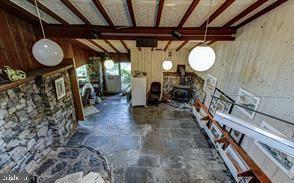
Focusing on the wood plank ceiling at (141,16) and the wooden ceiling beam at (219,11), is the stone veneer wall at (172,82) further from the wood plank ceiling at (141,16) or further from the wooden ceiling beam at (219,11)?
the wooden ceiling beam at (219,11)

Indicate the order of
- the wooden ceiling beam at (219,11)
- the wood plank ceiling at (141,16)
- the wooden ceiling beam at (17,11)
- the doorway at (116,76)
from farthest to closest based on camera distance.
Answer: the doorway at (116,76) → the wooden ceiling beam at (17,11) → the wood plank ceiling at (141,16) → the wooden ceiling beam at (219,11)

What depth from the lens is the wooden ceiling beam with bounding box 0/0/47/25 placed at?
2.20 meters

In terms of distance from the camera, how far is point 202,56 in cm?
180

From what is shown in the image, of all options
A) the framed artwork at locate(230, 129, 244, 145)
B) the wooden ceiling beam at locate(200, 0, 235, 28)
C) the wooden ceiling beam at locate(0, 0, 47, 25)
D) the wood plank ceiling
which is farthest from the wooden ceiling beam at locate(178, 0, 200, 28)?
the wooden ceiling beam at locate(0, 0, 47, 25)

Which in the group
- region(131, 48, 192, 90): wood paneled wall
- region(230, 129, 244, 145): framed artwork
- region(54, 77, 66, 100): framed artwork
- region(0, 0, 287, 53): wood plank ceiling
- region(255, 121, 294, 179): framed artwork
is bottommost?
region(230, 129, 244, 145): framed artwork

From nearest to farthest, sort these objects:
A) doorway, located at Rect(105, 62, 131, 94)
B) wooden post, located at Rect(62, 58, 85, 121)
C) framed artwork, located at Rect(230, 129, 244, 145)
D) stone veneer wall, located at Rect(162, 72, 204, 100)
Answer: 1. framed artwork, located at Rect(230, 129, 244, 145)
2. wooden post, located at Rect(62, 58, 85, 121)
3. stone veneer wall, located at Rect(162, 72, 204, 100)
4. doorway, located at Rect(105, 62, 131, 94)

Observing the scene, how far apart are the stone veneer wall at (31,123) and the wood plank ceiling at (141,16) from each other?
1.29 m

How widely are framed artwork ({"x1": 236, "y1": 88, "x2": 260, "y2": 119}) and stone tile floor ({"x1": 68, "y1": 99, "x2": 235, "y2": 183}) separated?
1444 mm

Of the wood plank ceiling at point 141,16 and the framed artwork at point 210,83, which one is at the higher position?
the wood plank ceiling at point 141,16

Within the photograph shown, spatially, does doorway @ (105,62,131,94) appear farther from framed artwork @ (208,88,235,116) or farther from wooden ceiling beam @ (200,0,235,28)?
wooden ceiling beam @ (200,0,235,28)

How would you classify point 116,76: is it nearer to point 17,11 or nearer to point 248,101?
point 17,11

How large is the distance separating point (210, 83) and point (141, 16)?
314cm

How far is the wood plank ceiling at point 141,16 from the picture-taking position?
2.09m

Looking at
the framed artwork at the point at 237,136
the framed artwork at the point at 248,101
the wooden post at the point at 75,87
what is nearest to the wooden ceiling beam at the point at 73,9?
the wooden post at the point at 75,87
